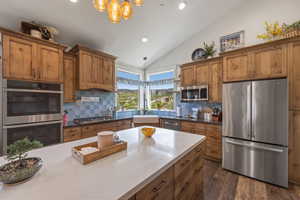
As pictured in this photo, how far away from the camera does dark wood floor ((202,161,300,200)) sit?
186cm

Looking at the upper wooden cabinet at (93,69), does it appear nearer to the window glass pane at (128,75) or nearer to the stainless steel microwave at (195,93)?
the window glass pane at (128,75)

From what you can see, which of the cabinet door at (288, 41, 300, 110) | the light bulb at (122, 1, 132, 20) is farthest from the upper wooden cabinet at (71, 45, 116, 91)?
the cabinet door at (288, 41, 300, 110)

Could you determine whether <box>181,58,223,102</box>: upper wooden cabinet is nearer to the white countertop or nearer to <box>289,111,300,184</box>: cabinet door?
<box>289,111,300,184</box>: cabinet door

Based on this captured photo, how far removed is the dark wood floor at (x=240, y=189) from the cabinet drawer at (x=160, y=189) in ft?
3.63

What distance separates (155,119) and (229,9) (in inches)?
133

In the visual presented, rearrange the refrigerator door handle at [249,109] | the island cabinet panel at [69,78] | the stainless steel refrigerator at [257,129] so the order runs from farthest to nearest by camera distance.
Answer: the island cabinet panel at [69,78], the refrigerator door handle at [249,109], the stainless steel refrigerator at [257,129]

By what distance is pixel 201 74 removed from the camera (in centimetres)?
331

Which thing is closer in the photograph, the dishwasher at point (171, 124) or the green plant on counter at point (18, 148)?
the green plant on counter at point (18, 148)

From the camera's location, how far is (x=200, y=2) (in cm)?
278

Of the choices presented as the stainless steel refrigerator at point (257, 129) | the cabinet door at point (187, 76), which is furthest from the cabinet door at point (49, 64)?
the stainless steel refrigerator at point (257, 129)

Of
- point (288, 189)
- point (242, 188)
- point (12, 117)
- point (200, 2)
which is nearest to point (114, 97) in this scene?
point (12, 117)

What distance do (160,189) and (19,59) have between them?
2.64 metres

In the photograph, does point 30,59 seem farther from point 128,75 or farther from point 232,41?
point 232,41

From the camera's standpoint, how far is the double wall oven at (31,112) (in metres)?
1.83
